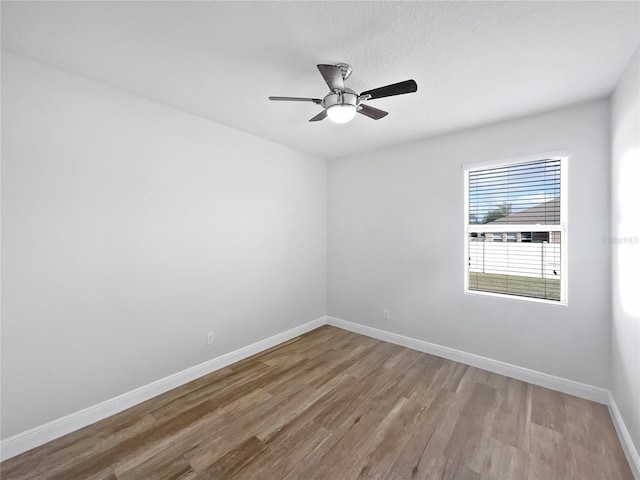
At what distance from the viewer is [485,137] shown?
9.64 ft

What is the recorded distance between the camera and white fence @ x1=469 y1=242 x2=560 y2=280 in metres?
2.68

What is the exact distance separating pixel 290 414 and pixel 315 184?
3.03m

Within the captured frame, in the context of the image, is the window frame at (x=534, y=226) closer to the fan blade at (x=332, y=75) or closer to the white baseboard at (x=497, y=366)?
the white baseboard at (x=497, y=366)

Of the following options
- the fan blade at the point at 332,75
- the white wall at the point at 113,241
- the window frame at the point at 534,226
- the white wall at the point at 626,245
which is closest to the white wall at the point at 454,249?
the window frame at the point at 534,226

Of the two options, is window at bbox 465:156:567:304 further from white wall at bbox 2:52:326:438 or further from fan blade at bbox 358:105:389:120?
white wall at bbox 2:52:326:438

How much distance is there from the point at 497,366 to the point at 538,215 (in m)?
1.64

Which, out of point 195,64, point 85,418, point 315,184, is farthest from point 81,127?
point 315,184

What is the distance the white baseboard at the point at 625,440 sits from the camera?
167 centimetres

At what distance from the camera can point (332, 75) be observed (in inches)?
65.3

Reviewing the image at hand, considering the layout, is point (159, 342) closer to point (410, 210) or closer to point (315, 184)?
point (315, 184)

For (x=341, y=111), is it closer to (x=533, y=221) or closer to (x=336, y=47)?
(x=336, y=47)

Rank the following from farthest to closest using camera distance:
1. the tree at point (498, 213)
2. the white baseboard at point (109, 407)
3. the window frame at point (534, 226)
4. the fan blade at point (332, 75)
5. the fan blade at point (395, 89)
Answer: the tree at point (498, 213), the window frame at point (534, 226), the white baseboard at point (109, 407), the fan blade at point (395, 89), the fan blade at point (332, 75)

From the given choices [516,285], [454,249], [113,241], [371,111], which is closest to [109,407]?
[113,241]

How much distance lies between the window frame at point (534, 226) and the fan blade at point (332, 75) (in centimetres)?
199
